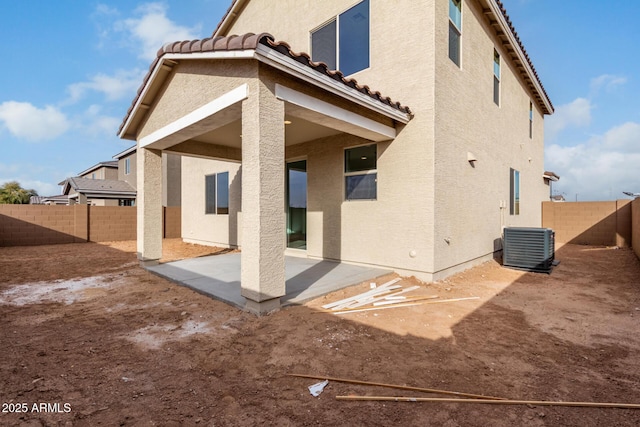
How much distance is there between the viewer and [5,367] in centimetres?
277

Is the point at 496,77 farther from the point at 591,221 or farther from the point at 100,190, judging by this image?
the point at 100,190

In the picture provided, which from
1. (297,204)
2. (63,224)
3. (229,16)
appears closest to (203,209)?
(297,204)

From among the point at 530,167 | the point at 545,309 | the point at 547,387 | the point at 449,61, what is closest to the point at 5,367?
the point at 547,387

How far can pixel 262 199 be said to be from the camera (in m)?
3.93

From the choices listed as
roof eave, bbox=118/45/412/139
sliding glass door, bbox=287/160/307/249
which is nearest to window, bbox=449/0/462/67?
roof eave, bbox=118/45/412/139

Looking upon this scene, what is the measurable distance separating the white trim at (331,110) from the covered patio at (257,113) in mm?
16

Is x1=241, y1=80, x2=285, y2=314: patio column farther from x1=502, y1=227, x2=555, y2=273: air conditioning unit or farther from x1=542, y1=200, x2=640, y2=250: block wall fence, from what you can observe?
x1=542, y1=200, x2=640, y2=250: block wall fence

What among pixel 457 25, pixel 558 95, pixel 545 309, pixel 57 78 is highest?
pixel 57 78

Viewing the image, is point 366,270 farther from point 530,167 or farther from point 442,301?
point 530,167

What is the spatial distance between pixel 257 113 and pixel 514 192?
9.83 m

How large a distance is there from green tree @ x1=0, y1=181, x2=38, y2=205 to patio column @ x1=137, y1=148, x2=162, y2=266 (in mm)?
33621

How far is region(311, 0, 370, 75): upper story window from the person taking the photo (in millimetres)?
7055

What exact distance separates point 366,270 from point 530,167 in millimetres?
9869

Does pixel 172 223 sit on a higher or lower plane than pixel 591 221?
lower
